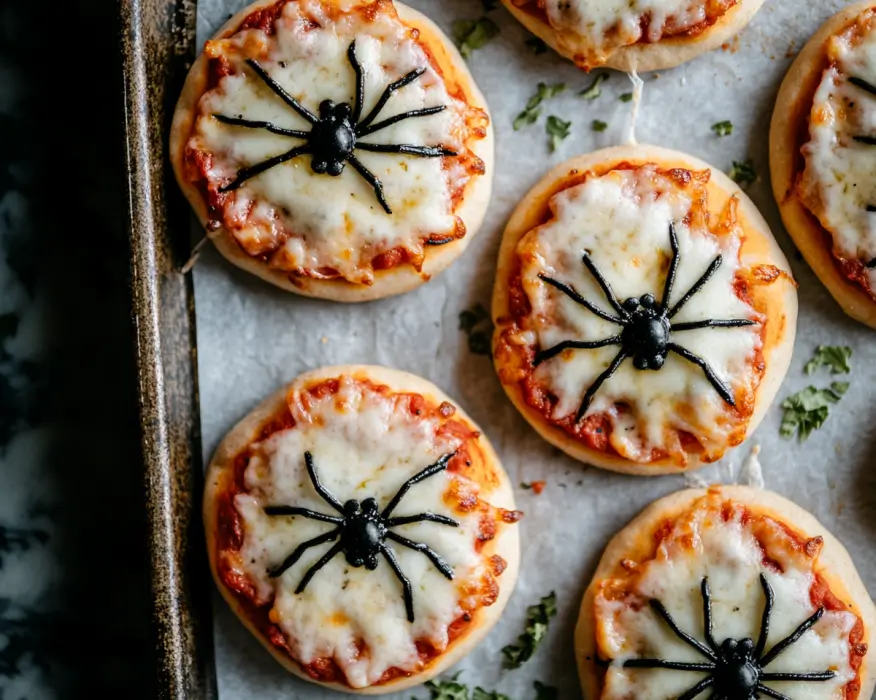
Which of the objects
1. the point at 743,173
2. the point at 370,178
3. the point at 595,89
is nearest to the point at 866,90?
the point at 743,173

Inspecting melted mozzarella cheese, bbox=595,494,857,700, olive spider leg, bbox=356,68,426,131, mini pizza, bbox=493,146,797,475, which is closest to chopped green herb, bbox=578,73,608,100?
mini pizza, bbox=493,146,797,475

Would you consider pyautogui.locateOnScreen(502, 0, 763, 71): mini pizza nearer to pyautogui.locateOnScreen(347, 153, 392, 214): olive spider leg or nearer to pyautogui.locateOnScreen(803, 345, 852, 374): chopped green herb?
pyautogui.locateOnScreen(347, 153, 392, 214): olive spider leg

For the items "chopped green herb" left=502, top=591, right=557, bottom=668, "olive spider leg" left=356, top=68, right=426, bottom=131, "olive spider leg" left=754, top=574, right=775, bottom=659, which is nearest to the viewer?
"olive spider leg" left=754, top=574, right=775, bottom=659

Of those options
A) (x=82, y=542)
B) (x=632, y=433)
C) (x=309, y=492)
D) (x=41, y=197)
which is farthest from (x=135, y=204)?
(x=632, y=433)

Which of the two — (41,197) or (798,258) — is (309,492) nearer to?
(41,197)

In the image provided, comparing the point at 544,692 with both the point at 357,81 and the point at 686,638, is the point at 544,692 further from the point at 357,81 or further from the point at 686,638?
the point at 357,81

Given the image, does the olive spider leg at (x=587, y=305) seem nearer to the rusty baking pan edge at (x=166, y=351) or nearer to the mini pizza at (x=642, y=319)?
the mini pizza at (x=642, y=319)
